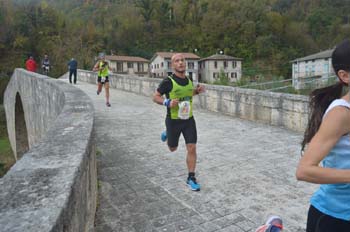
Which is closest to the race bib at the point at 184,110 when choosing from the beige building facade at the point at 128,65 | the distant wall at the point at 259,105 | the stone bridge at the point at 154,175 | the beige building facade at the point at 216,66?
the stone bridge at the point at 154,175

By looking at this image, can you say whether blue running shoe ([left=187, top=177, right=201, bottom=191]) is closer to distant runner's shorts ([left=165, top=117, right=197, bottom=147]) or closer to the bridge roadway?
the bridge roadway

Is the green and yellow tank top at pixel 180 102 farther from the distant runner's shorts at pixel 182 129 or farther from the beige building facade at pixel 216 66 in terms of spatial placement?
the beige building facade at pixel 216 66

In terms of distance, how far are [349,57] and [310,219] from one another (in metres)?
0.88

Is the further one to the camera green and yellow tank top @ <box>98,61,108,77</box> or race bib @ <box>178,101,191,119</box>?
green and yellow tank top @ <box>98,61,108,77</box>

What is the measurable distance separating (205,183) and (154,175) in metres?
0.77

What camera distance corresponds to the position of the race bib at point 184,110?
4242 mm

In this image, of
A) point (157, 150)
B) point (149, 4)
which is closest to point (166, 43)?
point (149, 4)

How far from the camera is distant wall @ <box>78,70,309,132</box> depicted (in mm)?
7199

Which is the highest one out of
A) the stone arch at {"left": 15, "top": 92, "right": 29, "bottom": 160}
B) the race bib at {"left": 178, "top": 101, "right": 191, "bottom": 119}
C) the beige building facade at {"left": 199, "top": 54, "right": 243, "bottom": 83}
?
the beige building facade at {"left": 199, "top": 54, "right": 243, "bottom": 83}

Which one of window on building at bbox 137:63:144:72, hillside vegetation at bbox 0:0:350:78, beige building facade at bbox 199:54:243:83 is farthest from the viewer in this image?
window on building at bbox 137:63:144:72

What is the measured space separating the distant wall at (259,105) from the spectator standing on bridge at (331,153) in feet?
17.9

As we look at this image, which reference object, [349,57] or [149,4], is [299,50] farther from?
[349,57]

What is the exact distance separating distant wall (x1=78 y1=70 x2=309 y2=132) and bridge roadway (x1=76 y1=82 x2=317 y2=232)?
1.11 ft

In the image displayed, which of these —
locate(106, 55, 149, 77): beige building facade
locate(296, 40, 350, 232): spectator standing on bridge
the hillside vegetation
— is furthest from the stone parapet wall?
locate(106, 55, 149, 77): beige building facade
